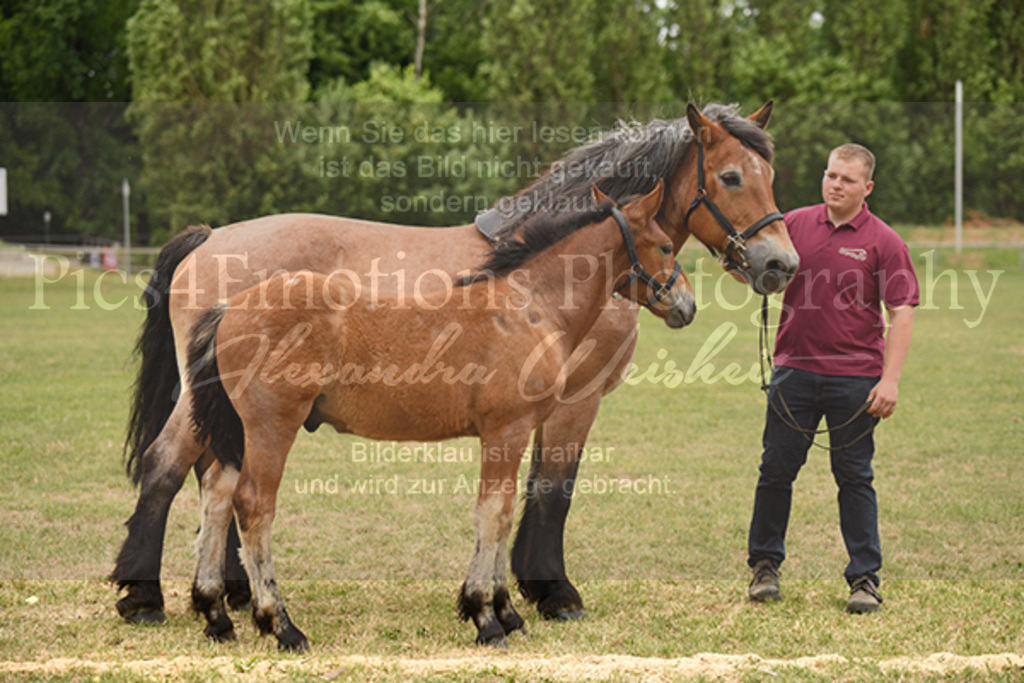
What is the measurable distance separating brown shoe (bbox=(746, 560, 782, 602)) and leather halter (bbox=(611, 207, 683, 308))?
5.37 feet

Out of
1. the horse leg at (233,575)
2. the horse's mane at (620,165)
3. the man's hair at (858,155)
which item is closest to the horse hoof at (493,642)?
the horse leg at (233,575)

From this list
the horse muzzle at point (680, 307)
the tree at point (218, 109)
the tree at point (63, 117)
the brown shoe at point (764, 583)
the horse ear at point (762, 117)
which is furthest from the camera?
the tree at point (63, 117)

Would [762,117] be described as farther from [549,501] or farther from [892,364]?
[549,501]

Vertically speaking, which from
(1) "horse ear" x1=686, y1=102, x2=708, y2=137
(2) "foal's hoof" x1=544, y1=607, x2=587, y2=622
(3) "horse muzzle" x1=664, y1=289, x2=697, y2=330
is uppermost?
(1) "horse ear" x1=686, y1=102, x2=708, y2=137

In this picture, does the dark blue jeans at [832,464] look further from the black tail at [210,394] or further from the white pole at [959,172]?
the white pole at [959,172]

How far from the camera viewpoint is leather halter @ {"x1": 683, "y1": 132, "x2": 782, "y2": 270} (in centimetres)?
455

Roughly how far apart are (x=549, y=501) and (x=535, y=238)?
155cm

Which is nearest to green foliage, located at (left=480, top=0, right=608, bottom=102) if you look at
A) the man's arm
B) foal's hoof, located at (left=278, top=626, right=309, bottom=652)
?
the man's arm

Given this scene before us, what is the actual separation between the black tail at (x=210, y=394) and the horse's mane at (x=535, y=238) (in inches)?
48.7

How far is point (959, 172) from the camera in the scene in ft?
101

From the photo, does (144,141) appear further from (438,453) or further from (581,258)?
(581,258)

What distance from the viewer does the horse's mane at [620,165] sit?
4684 mm

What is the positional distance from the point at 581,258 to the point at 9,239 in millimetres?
33744

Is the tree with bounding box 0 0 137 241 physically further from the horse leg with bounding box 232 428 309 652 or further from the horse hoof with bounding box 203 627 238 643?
the horse leg with bounding box 232 428 309 652
